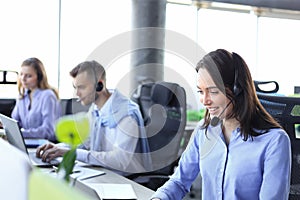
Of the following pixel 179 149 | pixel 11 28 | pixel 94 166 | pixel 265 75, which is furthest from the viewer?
pixel 265 75

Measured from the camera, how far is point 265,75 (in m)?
7.26

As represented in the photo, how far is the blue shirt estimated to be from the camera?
143 cm

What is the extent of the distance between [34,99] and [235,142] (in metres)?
2.31

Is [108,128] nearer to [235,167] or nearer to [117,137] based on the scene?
[117,137]

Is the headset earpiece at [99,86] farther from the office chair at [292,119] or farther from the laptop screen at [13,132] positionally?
the office chair at [292,119]

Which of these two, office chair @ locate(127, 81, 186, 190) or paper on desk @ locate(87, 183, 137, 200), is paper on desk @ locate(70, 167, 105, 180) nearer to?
paper on desk @ locate(87, 183, 137, 200)

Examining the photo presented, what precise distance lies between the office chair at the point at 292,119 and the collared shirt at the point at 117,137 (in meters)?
0.78

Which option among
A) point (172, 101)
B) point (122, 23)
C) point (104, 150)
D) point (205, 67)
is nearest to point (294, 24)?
point (122, 23)

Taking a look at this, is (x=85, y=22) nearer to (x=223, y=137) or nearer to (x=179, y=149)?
(x=179, y=149)

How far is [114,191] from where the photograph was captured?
5.66 feet

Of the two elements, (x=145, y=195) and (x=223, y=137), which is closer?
(x=223, y=137)

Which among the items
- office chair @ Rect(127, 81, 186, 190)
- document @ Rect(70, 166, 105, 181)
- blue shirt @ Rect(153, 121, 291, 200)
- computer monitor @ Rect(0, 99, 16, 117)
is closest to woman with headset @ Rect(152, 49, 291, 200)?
blue shirt @ Rect(153, 121, 291, 200)

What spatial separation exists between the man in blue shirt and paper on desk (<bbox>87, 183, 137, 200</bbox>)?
0.42 m

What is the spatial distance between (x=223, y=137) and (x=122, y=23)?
15.7ft
